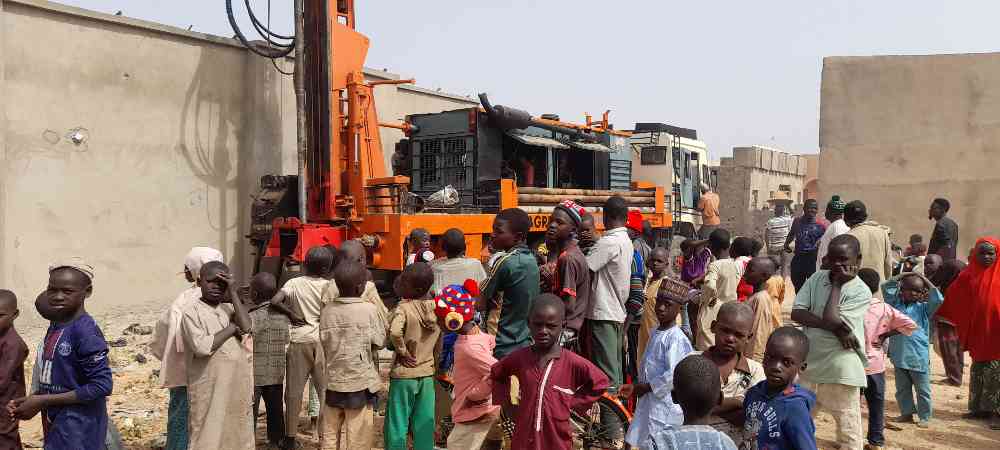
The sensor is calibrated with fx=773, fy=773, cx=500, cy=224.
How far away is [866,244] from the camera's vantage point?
6.22m

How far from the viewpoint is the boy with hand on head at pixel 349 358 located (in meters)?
4.29

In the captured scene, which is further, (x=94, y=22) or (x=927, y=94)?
(x=927, y=94)

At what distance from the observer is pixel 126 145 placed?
393 inches

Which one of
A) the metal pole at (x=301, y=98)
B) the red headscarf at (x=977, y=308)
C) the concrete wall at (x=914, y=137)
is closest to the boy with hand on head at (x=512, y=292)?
the red headscarf at (x=977, y=308)

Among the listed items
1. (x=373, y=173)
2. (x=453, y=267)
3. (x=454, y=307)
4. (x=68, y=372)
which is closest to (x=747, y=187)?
(x=373, y=173)

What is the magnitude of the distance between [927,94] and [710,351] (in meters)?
10.1

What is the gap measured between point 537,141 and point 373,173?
2.42 meters

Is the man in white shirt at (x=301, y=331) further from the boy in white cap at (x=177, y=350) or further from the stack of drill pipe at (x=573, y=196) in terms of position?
the stack of drill pipe at (x=573, y=196)

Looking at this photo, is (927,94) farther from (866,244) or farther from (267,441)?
(267,441)

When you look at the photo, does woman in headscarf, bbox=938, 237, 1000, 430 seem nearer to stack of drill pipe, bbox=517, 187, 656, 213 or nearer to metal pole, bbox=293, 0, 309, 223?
stack of drill pipe, bbox=517, 187, 656, 213

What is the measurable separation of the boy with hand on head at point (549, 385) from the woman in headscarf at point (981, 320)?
4062mm

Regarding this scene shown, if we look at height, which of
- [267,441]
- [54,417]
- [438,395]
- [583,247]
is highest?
[583,247]

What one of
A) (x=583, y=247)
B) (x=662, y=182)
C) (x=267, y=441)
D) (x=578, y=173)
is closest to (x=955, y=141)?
(x=662, y=182)

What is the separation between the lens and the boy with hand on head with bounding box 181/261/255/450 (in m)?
3.78
